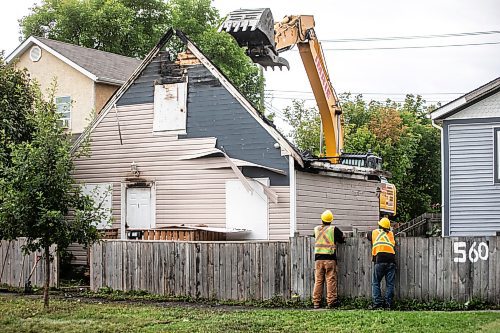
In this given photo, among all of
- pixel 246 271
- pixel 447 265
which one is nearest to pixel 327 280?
pixel 246 271

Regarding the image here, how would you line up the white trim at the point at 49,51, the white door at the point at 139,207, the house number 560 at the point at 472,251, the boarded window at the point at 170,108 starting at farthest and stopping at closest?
the white trim at the point at 49,51, the white door at the point at 139,207, the boarded window at the point at 170,108, the house number 560 at the point at 472,251

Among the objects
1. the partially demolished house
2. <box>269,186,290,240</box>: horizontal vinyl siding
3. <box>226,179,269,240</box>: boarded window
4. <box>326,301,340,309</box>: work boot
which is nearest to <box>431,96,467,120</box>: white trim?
the partially demolished house

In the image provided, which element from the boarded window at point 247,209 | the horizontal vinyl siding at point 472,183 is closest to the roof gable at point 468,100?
the horizontal vinyl siding at point 472,183

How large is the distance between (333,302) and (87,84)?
18.5 m

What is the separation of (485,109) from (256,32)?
287 inches

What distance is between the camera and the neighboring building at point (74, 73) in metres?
32.3

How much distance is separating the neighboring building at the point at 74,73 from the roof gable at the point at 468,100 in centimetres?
1393

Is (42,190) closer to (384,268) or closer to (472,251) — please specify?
(384,268)

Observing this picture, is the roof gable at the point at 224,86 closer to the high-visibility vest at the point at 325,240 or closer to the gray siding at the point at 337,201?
the gray siding at the point at 337,201

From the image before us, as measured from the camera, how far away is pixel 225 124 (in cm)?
2275

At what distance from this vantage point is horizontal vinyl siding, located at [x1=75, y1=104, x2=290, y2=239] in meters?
22.6

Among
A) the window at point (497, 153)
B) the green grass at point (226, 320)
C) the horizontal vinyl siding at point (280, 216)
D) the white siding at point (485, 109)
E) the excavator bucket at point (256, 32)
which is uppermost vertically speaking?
the excavator bucket at point (256, 32)

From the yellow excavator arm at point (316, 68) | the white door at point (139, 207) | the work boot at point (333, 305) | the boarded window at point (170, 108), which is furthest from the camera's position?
the white door at point (139, 207)

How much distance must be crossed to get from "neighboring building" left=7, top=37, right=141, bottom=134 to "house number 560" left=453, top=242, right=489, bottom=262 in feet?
59.7
